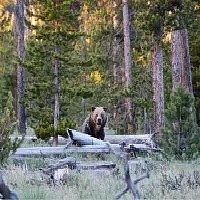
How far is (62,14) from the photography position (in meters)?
19.6

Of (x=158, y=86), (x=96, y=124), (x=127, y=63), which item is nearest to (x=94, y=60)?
(x=96, y=124)

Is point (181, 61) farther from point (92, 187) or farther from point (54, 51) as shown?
point (92, 187)

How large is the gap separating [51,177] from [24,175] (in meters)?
1.05

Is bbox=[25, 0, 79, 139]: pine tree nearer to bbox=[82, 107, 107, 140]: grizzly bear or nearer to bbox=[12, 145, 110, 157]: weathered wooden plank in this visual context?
bbox=[82, 107, 107, 140]: grizzly bear

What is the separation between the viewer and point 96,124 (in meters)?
19.1

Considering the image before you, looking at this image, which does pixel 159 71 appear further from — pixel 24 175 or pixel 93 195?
pixel 93 195

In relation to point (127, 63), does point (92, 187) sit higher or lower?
lower

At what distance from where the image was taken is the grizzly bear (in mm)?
19047

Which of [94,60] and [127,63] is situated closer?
[94,60]

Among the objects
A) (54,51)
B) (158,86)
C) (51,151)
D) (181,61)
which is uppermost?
(54,51)

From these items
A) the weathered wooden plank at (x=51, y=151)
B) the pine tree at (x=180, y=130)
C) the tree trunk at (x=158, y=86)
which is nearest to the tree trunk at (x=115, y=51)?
the tree trunk at (x=158, y=86)

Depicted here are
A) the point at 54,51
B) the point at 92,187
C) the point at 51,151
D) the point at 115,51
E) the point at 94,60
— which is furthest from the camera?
the point at 115,51

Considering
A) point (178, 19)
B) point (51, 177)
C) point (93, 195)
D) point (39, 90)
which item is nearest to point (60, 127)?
point (39, 90)

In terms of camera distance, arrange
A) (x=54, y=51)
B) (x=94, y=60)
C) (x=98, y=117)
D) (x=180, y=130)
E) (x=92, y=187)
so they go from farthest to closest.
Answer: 1. (x=94, y=60)
2. (x=54, y=51)
3. (x=98, y=117)
4. (x=180, y=130)
5. (x=92, y=187)
